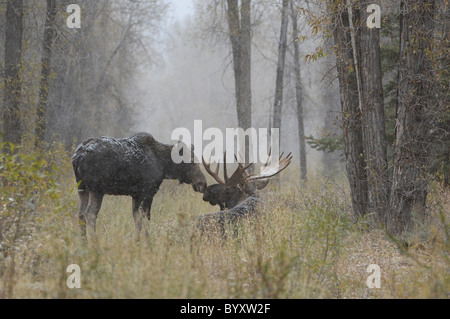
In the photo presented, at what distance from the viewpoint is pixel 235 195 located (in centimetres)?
925

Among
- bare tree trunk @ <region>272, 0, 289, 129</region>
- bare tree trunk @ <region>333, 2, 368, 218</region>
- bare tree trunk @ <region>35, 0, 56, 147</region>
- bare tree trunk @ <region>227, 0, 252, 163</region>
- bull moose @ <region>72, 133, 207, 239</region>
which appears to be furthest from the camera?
bare tree trunk @ <region>272, 0, 289, 129</region>

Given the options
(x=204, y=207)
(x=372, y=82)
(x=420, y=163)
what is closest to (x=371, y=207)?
(x=420, y=163)

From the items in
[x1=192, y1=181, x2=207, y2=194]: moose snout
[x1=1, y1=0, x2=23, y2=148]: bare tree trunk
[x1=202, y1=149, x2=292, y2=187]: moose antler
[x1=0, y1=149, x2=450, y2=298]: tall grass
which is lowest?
[x1=0, y1=149, x2=450, y2=298]: tall grass

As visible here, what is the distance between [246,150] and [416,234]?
23.9 feet

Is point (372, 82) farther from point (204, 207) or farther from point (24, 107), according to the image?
point (24, 107)

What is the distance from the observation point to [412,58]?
23.9 ft

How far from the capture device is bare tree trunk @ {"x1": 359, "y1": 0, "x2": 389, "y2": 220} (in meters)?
7.66

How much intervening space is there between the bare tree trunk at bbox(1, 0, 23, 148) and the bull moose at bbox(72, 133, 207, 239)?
9.64 ft

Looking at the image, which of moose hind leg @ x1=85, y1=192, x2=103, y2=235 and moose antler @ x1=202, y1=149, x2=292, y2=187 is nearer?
moose hind leg @ x1=85, y1=192, x2=103, y2=235

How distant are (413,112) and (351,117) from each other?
113cm

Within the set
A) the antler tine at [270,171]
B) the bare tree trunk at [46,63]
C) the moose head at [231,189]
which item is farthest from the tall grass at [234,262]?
the bare tree trunk at [46,63]

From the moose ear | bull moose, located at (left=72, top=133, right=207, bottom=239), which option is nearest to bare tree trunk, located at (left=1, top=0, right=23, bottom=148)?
bull moose, located at (left=72, top=133, right=207, bottom=239)

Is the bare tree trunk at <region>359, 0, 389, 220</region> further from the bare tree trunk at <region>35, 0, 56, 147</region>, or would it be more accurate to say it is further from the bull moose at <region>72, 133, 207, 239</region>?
the bare tree trunk at <region>35, 0, 56, 147</region>
